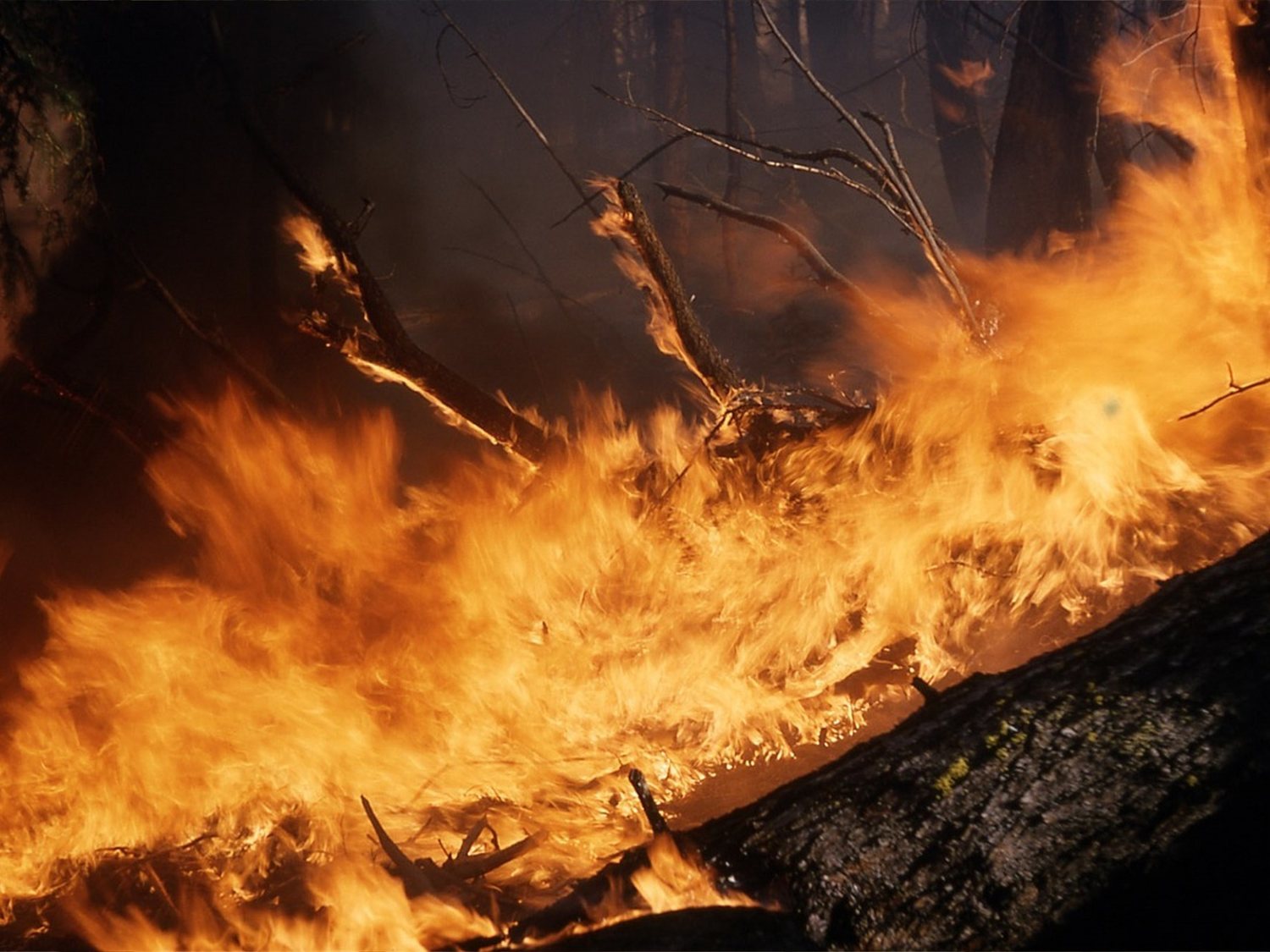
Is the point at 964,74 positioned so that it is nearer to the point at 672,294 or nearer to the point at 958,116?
the point at 958,116

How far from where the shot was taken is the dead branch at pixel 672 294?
3973 mm

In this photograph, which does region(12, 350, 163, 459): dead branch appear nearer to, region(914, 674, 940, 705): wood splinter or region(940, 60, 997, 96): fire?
region(914, 674, 940, 705): wood splinter

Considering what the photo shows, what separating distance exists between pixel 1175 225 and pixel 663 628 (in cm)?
342

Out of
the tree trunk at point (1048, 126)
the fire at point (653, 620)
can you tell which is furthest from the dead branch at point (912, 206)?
the tree trunk at point (1048, 126)

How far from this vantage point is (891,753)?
2357 millimetres

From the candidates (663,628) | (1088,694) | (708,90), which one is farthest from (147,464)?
(708,90)

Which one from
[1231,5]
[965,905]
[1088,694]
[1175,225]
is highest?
[1231,5]

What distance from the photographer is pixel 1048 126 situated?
30.0 ft

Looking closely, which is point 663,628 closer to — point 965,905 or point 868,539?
point 868,539

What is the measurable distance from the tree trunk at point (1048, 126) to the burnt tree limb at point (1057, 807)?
7.94m

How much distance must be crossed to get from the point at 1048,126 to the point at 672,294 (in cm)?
711

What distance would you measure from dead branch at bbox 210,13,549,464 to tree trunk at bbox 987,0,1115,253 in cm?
704

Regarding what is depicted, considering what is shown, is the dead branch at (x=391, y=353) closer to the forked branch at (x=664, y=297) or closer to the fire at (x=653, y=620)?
the fire at (x=653, y=620)

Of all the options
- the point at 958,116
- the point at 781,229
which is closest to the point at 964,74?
the point at 958,116
